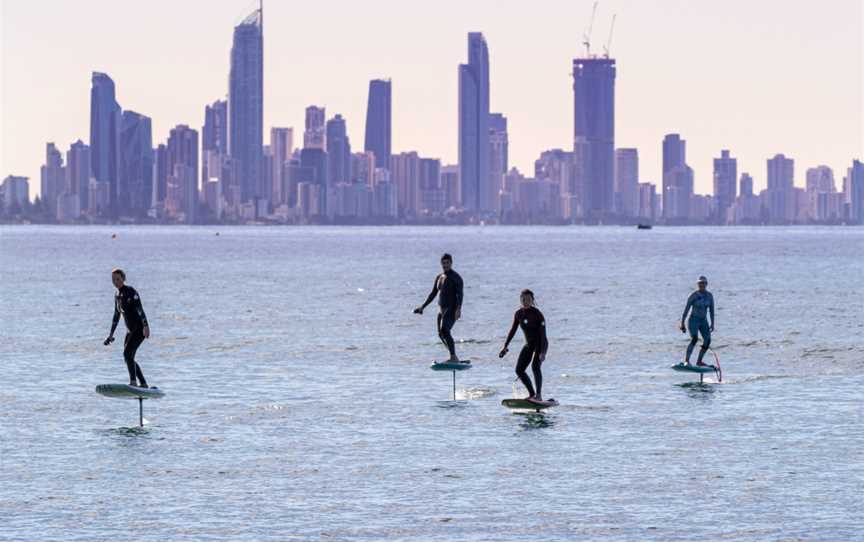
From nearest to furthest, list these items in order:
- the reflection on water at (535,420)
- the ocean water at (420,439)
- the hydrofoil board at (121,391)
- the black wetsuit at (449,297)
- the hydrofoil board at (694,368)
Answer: the ocean water at (420,439)
the hydrofoil board at (121,391)
the reflection on water at (535,420)
the black wetsuit at (449,297)
the hydrofoil board at (694,368)

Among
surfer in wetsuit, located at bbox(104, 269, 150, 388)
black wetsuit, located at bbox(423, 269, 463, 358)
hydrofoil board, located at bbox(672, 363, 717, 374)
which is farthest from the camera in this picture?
hydrofoil board, located at bbox(672, 363, 717, 374)

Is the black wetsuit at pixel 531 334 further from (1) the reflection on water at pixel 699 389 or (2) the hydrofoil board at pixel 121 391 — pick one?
(2) the hydrofoil board at pixel 121 391

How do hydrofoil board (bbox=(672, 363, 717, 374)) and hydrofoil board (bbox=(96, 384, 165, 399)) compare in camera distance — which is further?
hydrofoil board (bbox=(672, 363, 717, 374))

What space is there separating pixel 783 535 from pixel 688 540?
1.13m

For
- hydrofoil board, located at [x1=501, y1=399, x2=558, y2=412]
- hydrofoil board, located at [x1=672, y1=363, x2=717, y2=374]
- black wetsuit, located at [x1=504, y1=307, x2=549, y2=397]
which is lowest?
hydrofoil board, located at [x1=501, y1=399, x2=558, y2=412]

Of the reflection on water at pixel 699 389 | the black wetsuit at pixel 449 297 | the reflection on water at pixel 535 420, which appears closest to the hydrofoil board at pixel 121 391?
the reflection on water at pixel 535 420

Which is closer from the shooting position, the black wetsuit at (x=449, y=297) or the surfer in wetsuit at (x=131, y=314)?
the surfer in wetsuit at (x=131, y=314)

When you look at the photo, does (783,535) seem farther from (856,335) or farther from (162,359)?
(856,335)

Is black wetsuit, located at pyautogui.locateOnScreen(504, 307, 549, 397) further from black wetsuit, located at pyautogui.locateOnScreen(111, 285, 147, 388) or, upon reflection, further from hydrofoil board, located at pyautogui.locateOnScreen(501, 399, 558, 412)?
black wetsuit, located at pyautogui.locateOnScreen(111, 285, 147, 388)

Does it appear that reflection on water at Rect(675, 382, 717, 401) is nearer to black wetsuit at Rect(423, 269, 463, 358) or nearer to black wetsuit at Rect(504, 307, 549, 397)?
black wetsuit at Rect(423, 269, 463, 358)

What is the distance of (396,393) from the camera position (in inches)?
1260

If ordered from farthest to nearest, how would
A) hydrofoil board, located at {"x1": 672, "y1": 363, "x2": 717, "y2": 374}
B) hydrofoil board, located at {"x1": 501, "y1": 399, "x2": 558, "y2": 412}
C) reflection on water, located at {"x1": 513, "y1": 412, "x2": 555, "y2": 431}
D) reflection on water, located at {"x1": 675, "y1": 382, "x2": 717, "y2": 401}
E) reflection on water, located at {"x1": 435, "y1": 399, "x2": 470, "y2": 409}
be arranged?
hydrofoil board, located at {"x1": 672, "y1": 363, "x2": 717, "y2": 374} < reflection on water, located at {"x1": 675, "y1": 382, "x2": 717, "y2": 401} < reflection on water, located at {"x1": 435, "y1": 399, "x2": 470, "y2": 409} < hydrofoil board, located at {"x1": 501, "y1": 399, "x2": 558, "y2": 412} < reflection on water, located at {"x1": 513, "y1": 412, "x2": 555, "y2": 431}

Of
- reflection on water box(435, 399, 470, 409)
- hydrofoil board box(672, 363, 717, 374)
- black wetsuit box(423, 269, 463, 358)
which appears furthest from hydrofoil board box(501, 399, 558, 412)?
hydrofoil board box(672, 363, 717, 374)

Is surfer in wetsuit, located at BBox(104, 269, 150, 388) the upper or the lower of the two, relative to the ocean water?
upper
